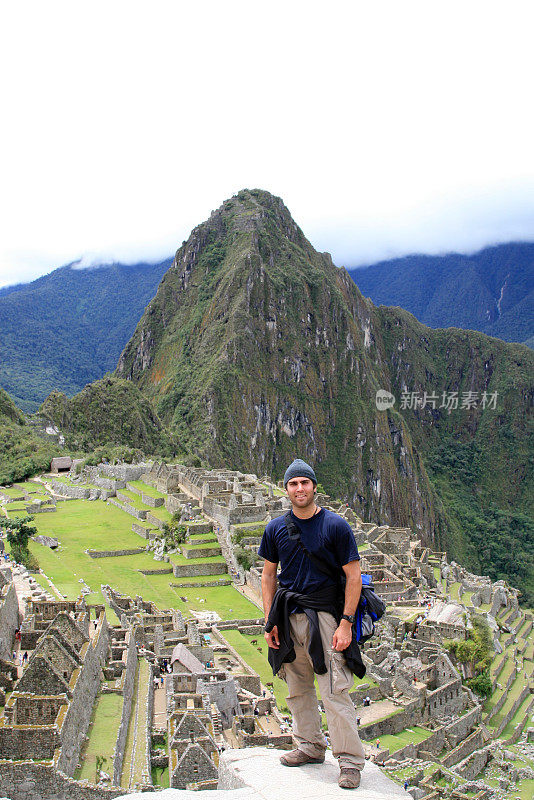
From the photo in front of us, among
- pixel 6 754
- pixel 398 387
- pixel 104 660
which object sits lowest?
pixel 398 387

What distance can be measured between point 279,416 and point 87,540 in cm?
9736

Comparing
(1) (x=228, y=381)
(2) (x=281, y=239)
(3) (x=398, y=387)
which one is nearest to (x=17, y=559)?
(1) (x=228, y=381)

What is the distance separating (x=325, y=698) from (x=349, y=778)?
70cm

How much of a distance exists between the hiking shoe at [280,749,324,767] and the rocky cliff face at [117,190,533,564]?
105275mm

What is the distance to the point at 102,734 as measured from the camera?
13.9 m

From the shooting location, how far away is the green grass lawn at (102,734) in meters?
12.7

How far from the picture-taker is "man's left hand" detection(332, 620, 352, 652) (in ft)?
22.4

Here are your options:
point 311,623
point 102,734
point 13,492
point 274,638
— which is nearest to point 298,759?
point 274,638

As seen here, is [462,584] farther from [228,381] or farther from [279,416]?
[279,416]

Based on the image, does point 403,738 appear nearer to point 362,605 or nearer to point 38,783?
point 38,783

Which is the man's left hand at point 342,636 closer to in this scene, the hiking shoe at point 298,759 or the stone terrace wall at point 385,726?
the hiking shoe at point 298,759

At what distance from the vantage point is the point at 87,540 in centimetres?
3659

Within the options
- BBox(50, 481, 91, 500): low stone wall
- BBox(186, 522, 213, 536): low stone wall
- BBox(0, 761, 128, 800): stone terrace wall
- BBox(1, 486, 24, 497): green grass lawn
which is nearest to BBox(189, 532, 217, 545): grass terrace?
BBox(186, 522, 213, 536): low stone wall

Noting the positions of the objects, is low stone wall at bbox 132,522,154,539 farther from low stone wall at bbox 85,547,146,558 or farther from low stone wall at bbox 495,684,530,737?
low stone wall at bbox 495,684,530,737
